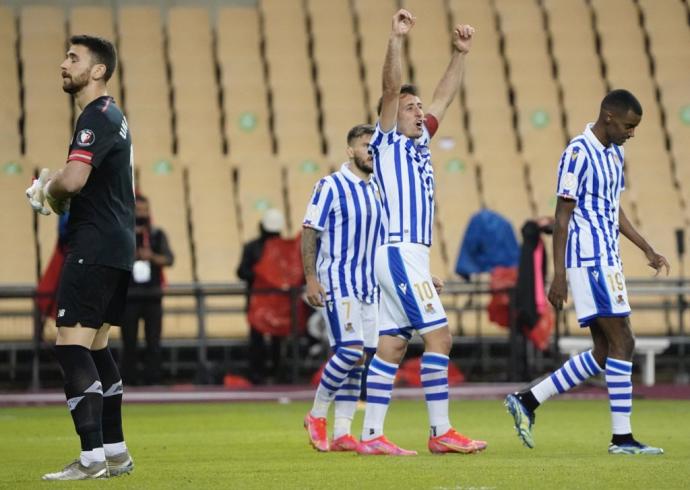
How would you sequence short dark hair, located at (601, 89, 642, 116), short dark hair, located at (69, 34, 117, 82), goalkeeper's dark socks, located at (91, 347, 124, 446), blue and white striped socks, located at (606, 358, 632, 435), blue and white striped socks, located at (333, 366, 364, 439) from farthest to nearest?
blue and white striped socks, located at (333, 366, 364, 439) < short dark hair, located at (601, 89, 642, 116) < blue and white striped socks, located at (606, 358, 632, 435) < goalkeeper's dark socks, located at (91, 347, 124, 446) < short dark hair, located at (69, 34, 117, 82)

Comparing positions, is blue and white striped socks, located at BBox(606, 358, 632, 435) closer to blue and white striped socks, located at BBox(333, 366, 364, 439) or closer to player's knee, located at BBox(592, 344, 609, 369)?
player's knee, located at BBox(592, 344, 609, 369)

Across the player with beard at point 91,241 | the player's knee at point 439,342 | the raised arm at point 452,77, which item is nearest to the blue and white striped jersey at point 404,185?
the raised arm at point 452,77

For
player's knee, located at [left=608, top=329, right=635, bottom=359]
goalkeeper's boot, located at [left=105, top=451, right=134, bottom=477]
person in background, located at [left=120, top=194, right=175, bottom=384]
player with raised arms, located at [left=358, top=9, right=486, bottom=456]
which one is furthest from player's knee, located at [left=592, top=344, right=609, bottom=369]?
person in background, located at [left=120, top=194, right=175, bottom=384]

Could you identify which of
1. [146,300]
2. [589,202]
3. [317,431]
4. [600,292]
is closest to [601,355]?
[600,292]

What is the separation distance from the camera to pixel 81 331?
22.5 ft

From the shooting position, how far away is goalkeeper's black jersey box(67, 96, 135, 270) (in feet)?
22.5

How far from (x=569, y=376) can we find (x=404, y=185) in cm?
150

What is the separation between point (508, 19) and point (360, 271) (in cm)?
1190

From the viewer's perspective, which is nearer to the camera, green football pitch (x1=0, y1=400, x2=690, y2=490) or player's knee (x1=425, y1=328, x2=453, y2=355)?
green football pitch (x1=0, y1=400, x2=690, y2=490)

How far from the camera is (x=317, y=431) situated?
8945 millimetres

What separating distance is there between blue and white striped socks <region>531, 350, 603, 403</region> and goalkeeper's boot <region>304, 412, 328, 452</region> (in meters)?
1.29

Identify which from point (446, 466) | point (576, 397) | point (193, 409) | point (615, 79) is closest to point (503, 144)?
point (615, 79)

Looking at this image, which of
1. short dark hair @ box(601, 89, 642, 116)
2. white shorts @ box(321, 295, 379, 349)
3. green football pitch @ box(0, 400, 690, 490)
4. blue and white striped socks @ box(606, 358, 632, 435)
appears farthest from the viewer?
white shorts @ box(321, 295, 379, 349)

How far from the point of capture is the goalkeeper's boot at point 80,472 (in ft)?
22.1
